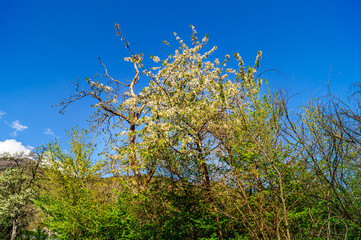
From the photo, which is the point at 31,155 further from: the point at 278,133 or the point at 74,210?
the point at 278,133

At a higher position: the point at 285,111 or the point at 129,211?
the point at 285,111

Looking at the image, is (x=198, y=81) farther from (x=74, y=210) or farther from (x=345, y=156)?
(x=74, y=210)

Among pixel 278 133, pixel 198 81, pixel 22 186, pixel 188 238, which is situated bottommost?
pixel 188 238

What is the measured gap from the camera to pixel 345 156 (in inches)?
201

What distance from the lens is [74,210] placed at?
26.8 ft

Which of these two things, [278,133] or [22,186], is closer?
[278,133]

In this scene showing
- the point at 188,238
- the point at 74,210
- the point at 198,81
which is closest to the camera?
the point at 188,238

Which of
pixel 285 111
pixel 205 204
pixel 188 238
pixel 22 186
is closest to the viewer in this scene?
pixel 285 111

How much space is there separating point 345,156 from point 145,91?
290 inches

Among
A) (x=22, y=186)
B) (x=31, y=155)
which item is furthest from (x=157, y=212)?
(x=22, y=186)

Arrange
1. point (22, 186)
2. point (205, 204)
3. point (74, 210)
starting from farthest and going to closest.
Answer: point (22, 186)
point (74, 210)
point (205, 204)

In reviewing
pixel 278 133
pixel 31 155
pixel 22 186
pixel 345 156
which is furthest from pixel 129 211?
pixel 22 186

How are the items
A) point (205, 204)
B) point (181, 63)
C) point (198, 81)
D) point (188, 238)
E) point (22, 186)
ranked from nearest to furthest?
point (205, 204) → point (188, 238) → point (198, 81) → point (181, 63) → point (22, 186)

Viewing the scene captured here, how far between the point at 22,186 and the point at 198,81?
81.7 ft
